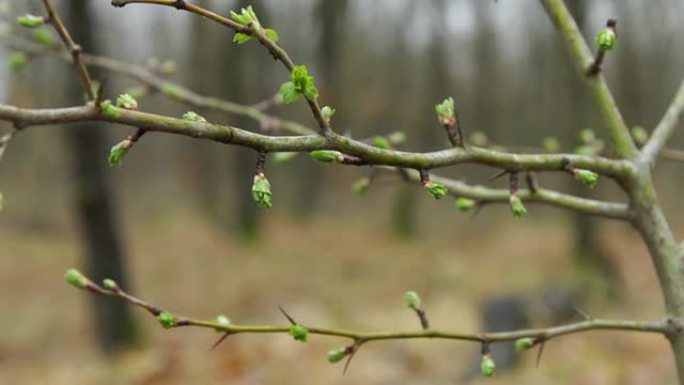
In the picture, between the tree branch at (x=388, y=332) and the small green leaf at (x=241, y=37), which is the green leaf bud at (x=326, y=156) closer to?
the small green leaf at (x=241, y=37)

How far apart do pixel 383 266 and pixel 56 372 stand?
8.18m

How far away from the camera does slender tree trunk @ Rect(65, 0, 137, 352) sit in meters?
9.05

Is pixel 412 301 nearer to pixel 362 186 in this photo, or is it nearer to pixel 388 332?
pixel 388 332

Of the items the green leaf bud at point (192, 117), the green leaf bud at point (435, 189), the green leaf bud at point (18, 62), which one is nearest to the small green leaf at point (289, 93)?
the green leaf bud at point (192, 117)

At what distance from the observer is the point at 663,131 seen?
1.86 m

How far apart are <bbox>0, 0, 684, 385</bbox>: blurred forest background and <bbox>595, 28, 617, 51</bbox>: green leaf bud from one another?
0.60 m

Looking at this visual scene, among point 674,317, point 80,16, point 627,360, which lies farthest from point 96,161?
point 674,317

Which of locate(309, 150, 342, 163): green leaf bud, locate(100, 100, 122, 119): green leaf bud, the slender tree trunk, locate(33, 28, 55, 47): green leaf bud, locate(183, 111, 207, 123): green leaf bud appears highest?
locate(33, 28, 55, 47): green leaf bud

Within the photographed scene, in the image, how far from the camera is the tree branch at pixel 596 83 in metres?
1.74

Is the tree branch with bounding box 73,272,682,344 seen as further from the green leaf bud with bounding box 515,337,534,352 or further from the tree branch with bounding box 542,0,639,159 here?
the tree branch with bounding box 542,0,639,159

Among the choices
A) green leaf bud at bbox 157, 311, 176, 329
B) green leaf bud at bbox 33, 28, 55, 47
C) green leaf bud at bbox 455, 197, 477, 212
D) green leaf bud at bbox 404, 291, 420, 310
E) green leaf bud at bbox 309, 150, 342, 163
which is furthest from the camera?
green leaf bud at bbox 33, 28, 55, 47

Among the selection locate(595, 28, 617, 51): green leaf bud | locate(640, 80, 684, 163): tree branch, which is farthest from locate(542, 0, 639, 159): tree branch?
locate(595, 28, 617, 51): green leaf bud

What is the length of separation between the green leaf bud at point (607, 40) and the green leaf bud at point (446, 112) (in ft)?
1.01

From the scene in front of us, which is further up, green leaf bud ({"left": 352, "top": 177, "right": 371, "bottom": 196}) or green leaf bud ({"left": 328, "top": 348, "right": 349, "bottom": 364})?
green leaf bud ({"left": 352, "top": 177, "right": 371, "bottom": 196})
